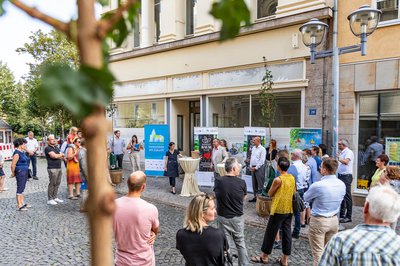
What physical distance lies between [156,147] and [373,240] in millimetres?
11045

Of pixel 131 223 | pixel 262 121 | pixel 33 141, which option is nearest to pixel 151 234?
pixel 131 223

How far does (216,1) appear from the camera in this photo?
0.86 meters

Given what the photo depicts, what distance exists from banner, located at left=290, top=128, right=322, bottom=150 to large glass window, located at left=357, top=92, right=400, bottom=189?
4.10ft

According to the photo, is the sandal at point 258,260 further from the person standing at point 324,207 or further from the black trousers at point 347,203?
the black trousers at point 347,203

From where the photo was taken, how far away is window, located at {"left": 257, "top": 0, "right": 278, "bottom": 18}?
11.4 meters

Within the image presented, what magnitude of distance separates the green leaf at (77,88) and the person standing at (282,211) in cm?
459

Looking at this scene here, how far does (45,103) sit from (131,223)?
279cm

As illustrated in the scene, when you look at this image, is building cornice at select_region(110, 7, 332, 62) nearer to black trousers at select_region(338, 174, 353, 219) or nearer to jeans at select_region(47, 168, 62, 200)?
black trousers at select_region(338, 174, 353, 219)

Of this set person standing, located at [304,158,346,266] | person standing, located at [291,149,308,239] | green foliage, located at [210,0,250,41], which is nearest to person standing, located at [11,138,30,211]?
person standing, located at [291,149,308,239]

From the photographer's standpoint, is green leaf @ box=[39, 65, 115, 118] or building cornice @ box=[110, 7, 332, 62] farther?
building cornice @ box=[110, 7, 332, 62]

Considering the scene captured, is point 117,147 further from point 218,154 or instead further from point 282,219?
point 282,219

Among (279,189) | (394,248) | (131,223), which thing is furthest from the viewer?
(279,189)

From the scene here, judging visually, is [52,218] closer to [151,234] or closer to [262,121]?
[151,234]

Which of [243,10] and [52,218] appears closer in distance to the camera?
[243,10]
